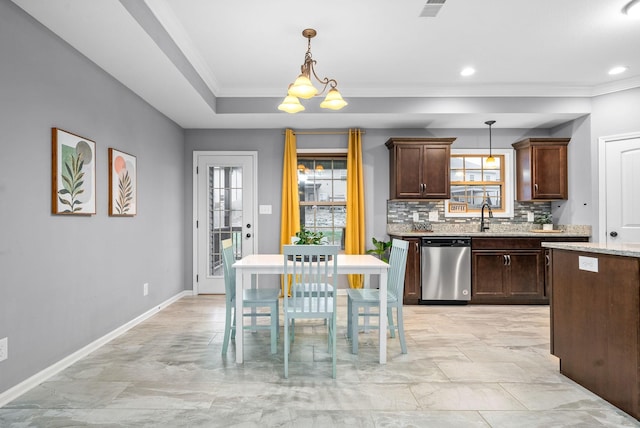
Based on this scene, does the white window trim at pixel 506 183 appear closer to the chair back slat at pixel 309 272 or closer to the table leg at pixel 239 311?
the chair back slat at pixel 309 272

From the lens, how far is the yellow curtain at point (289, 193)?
17.3ft

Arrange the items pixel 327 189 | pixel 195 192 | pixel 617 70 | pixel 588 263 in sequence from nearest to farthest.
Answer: pixel 588 263 < pixel 617 70 < pixel 195 192 < pixel 327 189

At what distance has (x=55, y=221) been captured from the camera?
2.68 meters

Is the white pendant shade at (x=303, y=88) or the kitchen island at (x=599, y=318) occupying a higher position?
the white pendant shade at (x=303, y=88)

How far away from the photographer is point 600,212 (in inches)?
177

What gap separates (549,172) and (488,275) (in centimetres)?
161

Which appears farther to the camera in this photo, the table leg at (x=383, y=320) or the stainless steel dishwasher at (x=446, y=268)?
the stainless steel dishwasher at (x=446, y=268)

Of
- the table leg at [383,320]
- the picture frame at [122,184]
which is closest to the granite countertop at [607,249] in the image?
the table leg at [383,320]

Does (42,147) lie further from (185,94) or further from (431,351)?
(431,351)

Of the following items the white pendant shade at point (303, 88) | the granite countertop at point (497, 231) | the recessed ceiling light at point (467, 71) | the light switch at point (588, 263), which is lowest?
the light switch at point (588, 263)

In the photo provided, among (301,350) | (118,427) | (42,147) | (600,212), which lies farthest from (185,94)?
(600,212)

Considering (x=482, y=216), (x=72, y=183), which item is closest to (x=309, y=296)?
(x=72, y=183)

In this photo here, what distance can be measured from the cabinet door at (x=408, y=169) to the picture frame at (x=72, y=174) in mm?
3449

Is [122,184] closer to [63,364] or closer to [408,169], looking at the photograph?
[63,364]
